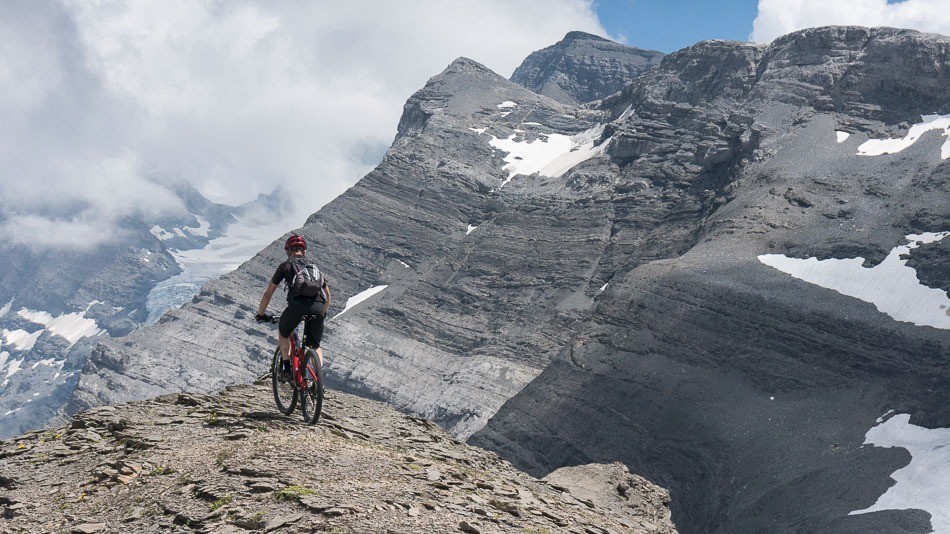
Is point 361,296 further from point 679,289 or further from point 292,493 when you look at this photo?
point 292,493

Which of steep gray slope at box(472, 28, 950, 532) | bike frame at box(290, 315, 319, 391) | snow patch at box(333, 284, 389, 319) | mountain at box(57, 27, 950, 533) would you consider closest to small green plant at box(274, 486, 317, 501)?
bike frame at box(290, 315, 319, 391)

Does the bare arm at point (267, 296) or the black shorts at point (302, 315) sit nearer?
the bare arm at point (267, 296)

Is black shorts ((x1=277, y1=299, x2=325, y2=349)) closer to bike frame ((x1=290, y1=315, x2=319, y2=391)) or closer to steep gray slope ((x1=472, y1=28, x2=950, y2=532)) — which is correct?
bike frame ((x1=290, y1=315, x2=319, y2=391))

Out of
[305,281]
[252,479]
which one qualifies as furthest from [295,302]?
[252,479]

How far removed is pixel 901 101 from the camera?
120 m

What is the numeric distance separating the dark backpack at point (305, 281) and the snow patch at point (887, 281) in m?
73.1

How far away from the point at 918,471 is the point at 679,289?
113 ft

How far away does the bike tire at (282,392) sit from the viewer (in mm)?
19016

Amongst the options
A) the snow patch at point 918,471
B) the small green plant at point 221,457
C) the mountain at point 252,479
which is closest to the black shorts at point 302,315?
the mountain at point 252,479

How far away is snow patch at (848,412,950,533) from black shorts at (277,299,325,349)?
4798 centimetres

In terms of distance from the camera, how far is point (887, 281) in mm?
84750

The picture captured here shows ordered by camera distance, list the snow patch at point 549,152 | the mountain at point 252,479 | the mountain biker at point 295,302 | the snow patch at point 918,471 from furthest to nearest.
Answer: the snow patch at point 549,152 < the snow patch at point 918,471 < the mountain biker at point 295,302 < the mountain at point 252,479

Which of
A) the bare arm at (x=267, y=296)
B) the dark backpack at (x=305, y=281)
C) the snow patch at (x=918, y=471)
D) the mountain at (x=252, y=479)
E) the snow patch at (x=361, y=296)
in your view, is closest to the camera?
the mountain at (x=252, y=479)

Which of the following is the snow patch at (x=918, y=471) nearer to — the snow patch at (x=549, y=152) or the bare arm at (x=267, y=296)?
the bare arm at (x=267, y=296)
